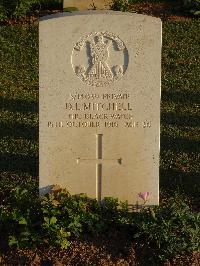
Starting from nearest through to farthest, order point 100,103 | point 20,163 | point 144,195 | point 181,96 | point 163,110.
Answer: point 100,103
point 144,195
point 20,163
point 163,110
point 181,96

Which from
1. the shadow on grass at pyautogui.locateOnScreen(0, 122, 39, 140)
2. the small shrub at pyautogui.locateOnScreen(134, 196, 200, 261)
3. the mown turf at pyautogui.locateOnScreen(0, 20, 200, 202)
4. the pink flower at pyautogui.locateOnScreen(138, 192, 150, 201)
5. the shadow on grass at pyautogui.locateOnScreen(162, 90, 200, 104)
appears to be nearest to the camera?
the small shrub at pyautogui.locateOnScreen(134, 196, 200, 261)

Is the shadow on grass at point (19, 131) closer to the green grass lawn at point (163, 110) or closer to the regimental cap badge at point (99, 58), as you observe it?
the green grass lawn at point (163, 110)

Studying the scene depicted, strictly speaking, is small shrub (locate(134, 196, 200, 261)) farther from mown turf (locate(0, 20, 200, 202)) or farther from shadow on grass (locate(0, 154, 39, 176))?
shadow on grass (locate(0, 154, 39, 176))

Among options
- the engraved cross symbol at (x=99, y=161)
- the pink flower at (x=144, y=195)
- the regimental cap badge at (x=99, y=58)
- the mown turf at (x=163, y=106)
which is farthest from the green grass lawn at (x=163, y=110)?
the regimental cap badge at (x=99, y=58)

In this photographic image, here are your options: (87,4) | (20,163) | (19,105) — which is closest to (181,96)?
(19,105)

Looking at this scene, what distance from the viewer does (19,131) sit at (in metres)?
7.36

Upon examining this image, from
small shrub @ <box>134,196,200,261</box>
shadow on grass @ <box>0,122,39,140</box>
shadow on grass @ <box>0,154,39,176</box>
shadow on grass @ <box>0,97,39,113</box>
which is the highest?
shadow on grass @ <box>0,97,39,113</box>

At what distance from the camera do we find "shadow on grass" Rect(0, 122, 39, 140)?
7.21 meters

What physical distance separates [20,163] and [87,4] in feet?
17.7

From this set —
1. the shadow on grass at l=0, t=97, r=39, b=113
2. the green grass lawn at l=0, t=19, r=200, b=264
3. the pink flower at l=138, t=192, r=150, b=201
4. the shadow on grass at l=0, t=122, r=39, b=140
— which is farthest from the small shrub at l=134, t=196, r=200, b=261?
the shadow on grass at l=0, t=97, r=39, b=113

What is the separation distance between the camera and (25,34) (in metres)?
10.6

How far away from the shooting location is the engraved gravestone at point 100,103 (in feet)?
16.1

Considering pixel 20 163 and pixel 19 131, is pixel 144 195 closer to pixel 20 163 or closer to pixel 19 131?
pixel 20 163

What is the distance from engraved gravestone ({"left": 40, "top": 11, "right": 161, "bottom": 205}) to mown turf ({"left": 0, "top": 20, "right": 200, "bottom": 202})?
0.91 meters
